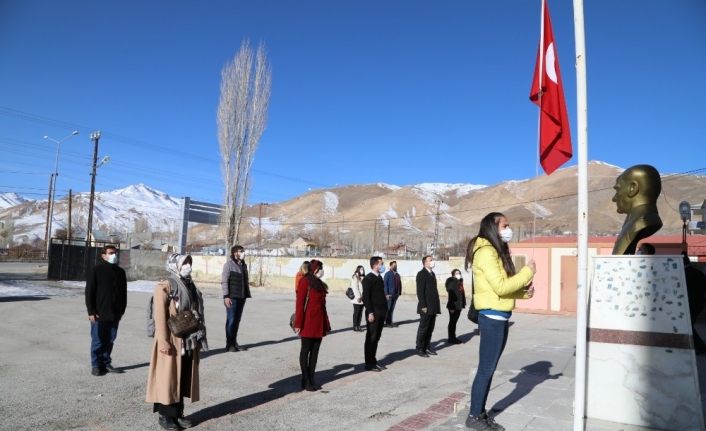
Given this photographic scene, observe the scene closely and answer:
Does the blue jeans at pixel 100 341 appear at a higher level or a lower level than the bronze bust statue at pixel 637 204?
lower

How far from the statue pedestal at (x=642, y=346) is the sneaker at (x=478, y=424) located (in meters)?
0.96

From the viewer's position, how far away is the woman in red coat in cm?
656

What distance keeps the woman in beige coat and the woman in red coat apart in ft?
5.67

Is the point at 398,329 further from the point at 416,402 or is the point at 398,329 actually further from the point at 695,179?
the point at 695,179

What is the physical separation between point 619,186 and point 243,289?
629 centimetres

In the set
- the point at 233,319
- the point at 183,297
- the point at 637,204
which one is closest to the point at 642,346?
the point at 637,204

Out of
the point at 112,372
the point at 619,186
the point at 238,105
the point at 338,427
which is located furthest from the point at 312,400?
the point at 238,105

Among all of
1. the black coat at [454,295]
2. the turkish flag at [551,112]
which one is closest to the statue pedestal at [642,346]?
the turkish flag at [551,112]

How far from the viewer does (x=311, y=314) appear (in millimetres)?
6582

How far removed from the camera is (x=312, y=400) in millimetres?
6184

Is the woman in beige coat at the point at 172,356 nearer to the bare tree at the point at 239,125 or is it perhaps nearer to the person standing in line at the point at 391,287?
the person standing in line at the point at 391,287

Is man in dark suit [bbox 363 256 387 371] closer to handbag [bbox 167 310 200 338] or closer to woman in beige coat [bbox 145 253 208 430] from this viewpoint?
woman in beige coat [bbox 145 253 208 430]

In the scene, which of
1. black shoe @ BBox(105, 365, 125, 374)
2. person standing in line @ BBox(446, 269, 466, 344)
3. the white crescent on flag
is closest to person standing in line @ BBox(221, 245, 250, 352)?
black shoe @ BBox(105, 365, 125, 374)

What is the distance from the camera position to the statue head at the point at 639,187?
20.5 ft
